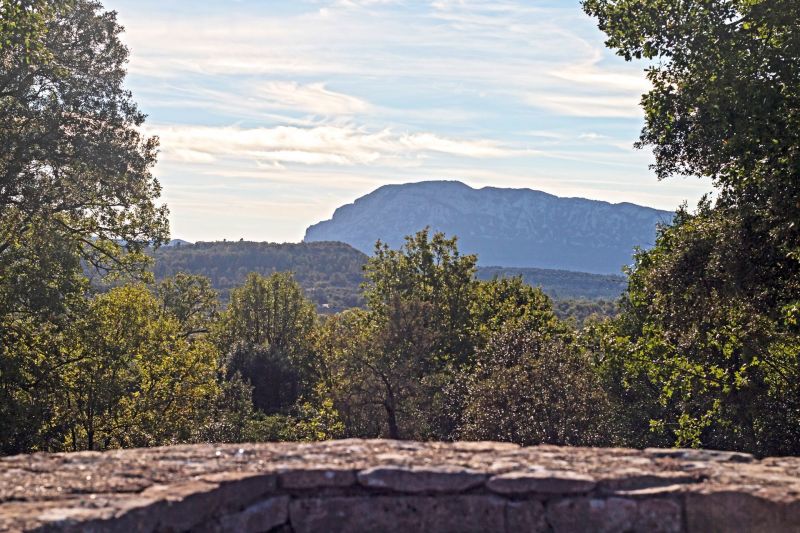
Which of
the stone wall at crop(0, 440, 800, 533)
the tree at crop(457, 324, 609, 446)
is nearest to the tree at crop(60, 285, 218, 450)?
the tree at crop(457, 324, 609, 446)

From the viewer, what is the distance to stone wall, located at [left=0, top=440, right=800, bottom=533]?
16.8 feet

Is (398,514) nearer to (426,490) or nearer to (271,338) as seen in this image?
(426,490)

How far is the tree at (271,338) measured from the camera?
49844 millimetres

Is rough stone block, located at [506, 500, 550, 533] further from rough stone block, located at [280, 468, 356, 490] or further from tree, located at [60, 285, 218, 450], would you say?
tree, located at [60, 285, 218, 450]

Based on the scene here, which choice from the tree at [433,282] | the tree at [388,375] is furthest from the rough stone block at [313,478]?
the tree at [433,282]

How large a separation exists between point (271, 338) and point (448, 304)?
22712 millimetres

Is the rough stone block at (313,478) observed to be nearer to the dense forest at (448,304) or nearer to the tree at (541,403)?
the dense forest at (448,304)

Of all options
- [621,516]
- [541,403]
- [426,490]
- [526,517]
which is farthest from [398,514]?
[541,403]

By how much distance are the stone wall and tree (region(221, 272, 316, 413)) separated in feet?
144

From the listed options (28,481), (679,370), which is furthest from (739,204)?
(28,481)

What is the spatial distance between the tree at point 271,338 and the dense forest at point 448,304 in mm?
8671

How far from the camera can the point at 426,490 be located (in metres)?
5.45

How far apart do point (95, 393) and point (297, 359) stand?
27.2 metres

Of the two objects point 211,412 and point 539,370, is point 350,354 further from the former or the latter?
point 539,370
